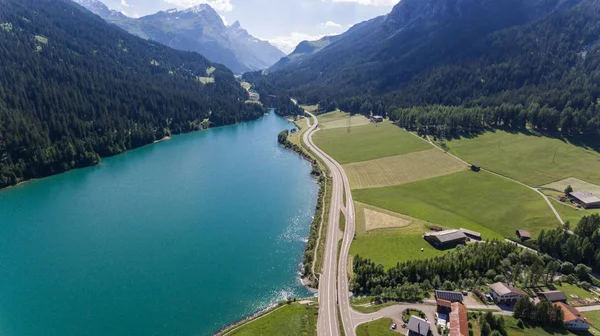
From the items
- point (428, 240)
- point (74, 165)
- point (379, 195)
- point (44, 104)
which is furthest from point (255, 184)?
point (44, 104)

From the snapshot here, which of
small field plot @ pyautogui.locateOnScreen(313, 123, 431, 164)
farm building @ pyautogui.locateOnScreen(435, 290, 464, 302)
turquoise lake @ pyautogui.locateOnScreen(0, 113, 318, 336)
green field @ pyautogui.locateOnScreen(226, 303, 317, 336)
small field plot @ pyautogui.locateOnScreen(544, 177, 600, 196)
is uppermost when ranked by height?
small field plot @ pyautogui.locateOnScreen(313, 123, 431, 164)

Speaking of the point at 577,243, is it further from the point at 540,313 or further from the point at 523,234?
the point at 540,313

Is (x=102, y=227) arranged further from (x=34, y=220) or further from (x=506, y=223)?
(x=506, y=223)

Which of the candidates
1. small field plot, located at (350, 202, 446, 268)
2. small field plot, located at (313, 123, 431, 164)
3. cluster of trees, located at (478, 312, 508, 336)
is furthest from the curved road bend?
small field plot, located at (313, 123, 431, 164)

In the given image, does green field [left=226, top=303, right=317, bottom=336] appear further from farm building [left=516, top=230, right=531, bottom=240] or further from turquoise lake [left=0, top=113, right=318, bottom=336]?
farm building [left=516, top=230, right=531, bottom=240]

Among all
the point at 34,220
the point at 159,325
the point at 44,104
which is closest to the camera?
the point at 159,325

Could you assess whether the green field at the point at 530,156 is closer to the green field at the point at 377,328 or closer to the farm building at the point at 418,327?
the farm building at the point at 418,327

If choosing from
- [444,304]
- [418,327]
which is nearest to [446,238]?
[444,304]

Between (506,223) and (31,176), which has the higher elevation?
(31,176)
